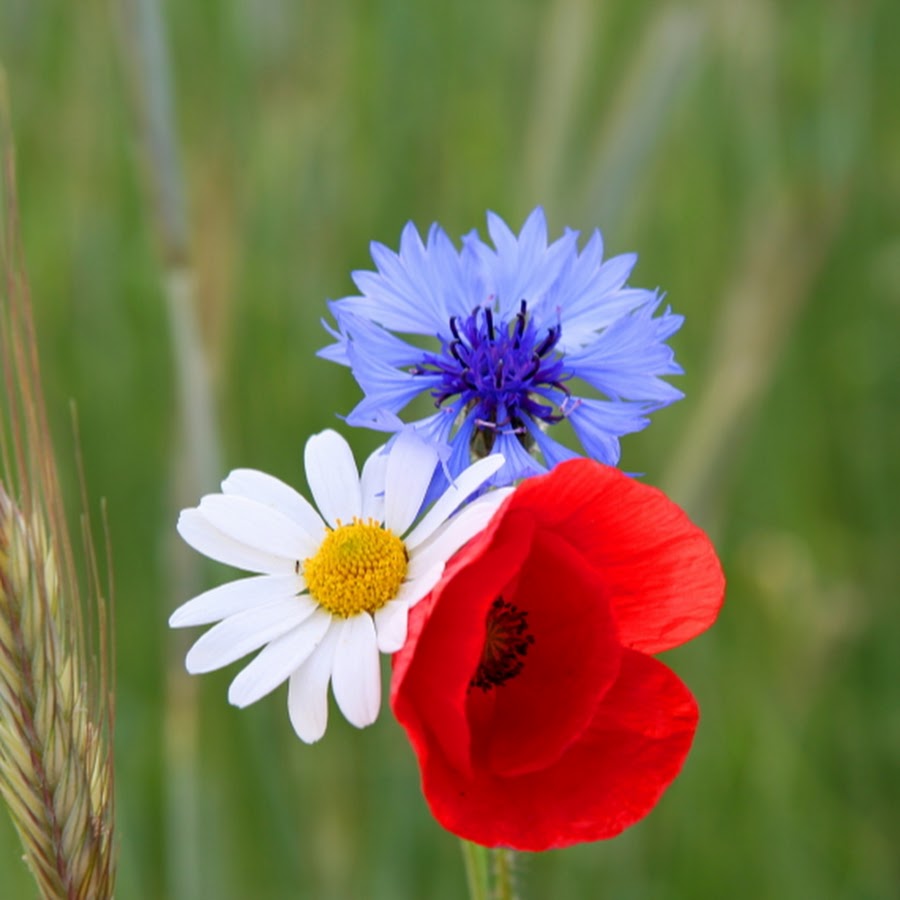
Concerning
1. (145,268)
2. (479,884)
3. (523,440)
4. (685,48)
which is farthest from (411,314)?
(145,268)

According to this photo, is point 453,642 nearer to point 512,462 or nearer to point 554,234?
point 512,462

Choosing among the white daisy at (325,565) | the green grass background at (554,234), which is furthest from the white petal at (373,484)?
the green grass background at (554,234)

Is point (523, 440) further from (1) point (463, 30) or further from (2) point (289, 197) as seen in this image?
(1) point (463, 30)

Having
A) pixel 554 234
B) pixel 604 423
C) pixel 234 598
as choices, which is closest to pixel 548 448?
pixel 604 423

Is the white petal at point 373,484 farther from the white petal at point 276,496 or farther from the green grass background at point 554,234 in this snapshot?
the green grass background at point 554,234

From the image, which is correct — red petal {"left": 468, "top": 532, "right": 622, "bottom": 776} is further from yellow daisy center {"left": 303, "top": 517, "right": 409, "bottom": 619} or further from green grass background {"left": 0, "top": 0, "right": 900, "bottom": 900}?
green grass background {"left": 0, "top": 0, "right": 900, "bottom": 900}

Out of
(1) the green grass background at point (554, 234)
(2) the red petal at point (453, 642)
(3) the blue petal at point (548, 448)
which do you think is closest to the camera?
(2) the red petal at point (453, 642)
